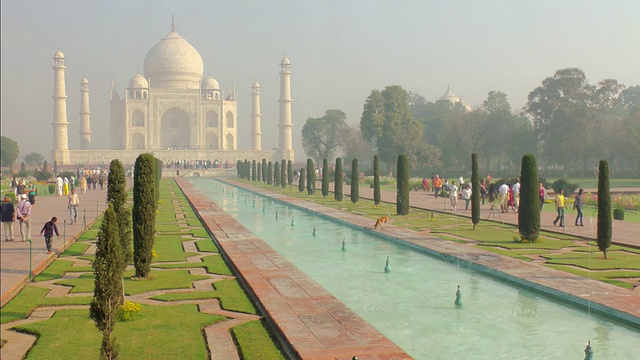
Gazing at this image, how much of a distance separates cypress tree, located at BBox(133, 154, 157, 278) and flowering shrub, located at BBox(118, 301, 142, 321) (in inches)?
66.5

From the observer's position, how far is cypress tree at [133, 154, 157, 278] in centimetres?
795

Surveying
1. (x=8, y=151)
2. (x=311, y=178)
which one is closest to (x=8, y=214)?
Result: (x=311, y=178)

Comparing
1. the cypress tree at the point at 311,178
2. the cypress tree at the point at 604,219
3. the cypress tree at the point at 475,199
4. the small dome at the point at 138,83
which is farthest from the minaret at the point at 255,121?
the cypress tree at the point at 604,219

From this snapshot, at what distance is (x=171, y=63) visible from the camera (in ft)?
207

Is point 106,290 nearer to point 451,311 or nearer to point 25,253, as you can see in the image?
point 451,311

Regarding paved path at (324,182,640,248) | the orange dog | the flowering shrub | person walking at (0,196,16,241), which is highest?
person walking at (0,196,16,241)

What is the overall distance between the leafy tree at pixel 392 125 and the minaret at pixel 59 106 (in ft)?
98.1

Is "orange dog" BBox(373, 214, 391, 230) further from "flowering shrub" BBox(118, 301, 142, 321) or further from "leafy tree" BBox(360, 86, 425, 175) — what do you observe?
"leafy tree" BBox(360, 86, 425, 175)

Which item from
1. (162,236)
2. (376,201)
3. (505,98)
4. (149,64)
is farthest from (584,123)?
(149,64)

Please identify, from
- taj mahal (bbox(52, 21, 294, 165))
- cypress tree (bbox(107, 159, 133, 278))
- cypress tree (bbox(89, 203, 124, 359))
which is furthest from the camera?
taj mahal (bbox(52, 21, 294, 165))

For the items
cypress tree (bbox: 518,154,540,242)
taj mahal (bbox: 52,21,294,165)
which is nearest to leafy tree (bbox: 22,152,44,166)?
taj mahal (bbox: 52,21,294,165)

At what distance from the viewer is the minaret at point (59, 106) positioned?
5775 centimetres

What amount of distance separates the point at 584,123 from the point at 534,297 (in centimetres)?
3382

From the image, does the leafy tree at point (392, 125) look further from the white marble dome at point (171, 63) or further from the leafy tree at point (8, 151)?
the leafy tree at point (8, 151)
